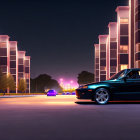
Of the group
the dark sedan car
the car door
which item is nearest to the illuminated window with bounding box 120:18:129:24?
the dark sedan car

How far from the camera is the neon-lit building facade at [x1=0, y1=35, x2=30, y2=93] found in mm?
74750

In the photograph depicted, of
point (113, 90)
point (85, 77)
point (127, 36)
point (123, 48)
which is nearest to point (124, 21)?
point (127, 36)

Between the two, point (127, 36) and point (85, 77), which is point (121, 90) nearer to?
point (127, 36)

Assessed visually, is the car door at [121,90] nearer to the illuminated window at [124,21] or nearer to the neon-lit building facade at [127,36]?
the neon-lit building facade at [127,36]

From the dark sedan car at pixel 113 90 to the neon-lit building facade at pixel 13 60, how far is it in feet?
196

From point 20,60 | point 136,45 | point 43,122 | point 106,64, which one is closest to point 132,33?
→ point 136,45

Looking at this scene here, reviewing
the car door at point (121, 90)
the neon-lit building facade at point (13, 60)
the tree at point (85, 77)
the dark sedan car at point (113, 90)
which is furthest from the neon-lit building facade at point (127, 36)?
the tree at point (85, 77)

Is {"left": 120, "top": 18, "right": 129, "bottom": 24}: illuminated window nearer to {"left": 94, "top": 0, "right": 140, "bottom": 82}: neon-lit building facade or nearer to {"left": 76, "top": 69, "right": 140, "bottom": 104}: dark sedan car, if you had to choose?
{"left": 94, "top": 0, "right": 140, "bottom": 82}: neon-lit building facade

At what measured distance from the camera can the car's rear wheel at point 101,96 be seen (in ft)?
48.9

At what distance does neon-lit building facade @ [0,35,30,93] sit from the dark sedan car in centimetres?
5960

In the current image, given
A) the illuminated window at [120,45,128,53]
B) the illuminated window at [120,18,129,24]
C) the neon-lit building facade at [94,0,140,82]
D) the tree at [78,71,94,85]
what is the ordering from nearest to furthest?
1. the neon-lit building facade at [94,0,140,82]
2. the illuminated window at [120,45,128,53]
3. the illuminated window at [120,18,129,24]
4. the tree at [78,71,94,85]

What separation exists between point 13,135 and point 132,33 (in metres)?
37.5

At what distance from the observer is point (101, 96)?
15.1 m

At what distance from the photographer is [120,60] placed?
45594mm
